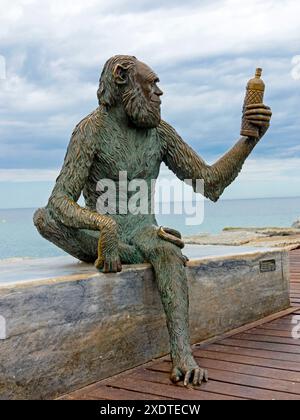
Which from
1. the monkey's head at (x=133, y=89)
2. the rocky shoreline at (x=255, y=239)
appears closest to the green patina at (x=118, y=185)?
the monkey's head at (x=133, y=89)

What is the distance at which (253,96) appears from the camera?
367cm

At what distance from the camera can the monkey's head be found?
3.42m

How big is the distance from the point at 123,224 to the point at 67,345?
82cm

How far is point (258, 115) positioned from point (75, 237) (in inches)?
47.7

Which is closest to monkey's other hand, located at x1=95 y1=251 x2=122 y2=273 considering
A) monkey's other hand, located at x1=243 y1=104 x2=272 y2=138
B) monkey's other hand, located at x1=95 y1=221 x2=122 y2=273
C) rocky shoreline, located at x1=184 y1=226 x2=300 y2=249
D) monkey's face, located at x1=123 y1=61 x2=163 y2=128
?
monkey's other hand, located at x1=95 y1=221 x2=122 y2=273

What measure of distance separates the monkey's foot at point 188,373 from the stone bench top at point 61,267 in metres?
0.54

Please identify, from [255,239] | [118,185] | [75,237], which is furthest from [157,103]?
[255,239]

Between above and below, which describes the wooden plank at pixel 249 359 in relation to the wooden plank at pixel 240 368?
above

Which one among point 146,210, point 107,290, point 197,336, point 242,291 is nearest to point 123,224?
point 146,210

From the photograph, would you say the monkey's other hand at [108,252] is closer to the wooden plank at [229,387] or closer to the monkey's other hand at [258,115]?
the wooden plank at [229,387]

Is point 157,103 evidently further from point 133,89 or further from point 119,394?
point 119,394

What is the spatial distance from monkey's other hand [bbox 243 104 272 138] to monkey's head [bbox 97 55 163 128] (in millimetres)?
532

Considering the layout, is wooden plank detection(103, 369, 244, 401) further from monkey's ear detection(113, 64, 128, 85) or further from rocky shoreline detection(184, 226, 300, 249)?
rocky shoreline detection(184, 226, 300, 249)

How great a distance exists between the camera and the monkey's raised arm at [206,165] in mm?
3748
